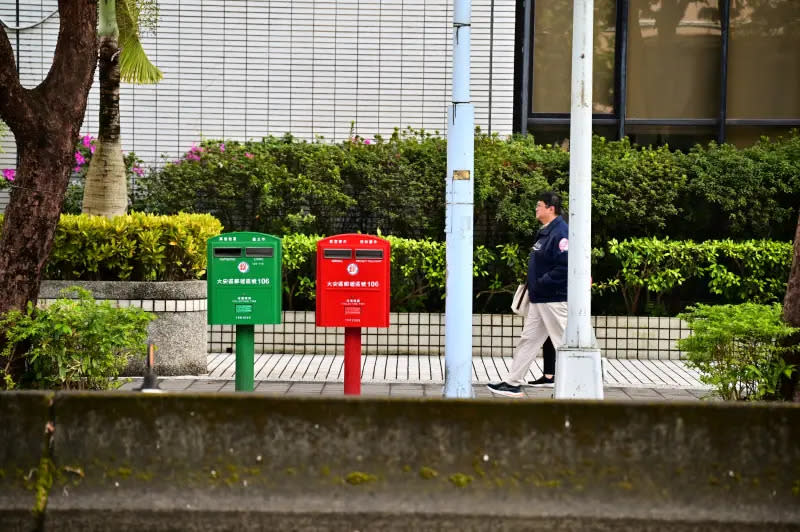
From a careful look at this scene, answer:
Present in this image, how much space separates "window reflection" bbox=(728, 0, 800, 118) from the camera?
46.1ft

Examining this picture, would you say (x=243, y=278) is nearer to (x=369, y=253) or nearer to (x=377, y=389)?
(x=369, y=253)

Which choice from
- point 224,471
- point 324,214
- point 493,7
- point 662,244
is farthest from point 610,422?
point 493,7

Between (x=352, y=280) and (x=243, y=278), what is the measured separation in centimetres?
88

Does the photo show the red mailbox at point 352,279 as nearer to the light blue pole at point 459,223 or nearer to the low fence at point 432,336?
the light blue pole at point 459,223

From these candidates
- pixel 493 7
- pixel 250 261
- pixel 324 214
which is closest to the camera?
pixel 250 261

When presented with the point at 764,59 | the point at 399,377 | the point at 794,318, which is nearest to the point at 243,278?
the point at 399,377

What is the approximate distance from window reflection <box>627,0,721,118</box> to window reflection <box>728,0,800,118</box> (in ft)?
0.90

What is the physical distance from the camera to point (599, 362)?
7.36 m

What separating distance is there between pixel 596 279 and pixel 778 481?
700 centimetres

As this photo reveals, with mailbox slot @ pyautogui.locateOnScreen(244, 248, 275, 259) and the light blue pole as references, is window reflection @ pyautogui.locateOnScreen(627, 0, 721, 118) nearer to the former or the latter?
the light blue pole

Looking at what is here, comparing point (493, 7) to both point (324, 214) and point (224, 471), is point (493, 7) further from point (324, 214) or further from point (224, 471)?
point (224, 471)

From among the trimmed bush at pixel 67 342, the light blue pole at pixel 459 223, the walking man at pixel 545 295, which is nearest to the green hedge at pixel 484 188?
the walking man at pixel 545 295

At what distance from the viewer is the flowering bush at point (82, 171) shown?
41.3ft

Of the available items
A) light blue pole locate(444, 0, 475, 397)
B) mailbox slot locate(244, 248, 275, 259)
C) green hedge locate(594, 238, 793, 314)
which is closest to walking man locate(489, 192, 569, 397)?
light blue pole locate(444, 0, 475, 397)
